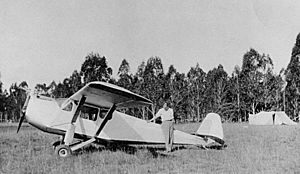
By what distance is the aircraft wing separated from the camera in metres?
7.75

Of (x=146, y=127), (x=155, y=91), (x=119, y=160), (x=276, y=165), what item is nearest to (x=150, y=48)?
(x=146, y=127)

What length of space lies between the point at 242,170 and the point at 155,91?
47.6 meters

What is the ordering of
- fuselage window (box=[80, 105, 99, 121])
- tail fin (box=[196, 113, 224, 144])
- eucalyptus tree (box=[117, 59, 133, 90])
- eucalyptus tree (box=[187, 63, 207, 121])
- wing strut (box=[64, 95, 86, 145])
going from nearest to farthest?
wing strut (box=[64, 95, 86, 145])
fuselage window (box=[80, 105, 99, 121])
tail fin (box=[196, 113, 224, 144])
eucalyptus tree (box=[117, 59, 133, 90])
eucalyptus tree (box=[187, 63, 207, 121])

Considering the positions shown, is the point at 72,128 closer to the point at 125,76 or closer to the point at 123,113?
the point at 123,113

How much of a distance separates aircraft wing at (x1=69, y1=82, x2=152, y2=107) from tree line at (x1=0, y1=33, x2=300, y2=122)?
39288mm

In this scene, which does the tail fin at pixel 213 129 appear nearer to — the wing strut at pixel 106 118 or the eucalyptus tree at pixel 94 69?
the wing strut at pixel 106 118

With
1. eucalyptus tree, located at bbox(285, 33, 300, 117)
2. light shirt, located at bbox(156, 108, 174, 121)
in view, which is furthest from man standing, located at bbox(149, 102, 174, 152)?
eucalyptus tree, located at bbox(285, 33, 300, 117)

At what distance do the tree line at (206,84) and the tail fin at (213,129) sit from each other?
38.0 metres

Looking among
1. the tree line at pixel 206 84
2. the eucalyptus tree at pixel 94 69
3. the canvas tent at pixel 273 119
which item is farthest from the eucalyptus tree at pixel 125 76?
the canvas tent at pixel 273 119

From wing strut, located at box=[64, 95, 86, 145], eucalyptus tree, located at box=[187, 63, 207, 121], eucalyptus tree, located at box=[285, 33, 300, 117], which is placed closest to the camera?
wing strut, located at box=[64, 95, 86, 145]

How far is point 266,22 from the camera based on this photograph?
29.5 ft

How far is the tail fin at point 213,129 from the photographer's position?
11.5 m

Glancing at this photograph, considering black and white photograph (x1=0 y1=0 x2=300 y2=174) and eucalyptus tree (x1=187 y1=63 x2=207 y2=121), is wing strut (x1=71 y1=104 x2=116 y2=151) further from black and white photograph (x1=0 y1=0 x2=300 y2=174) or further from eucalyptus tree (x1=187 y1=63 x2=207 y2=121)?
eucalyptus tree (x1=187 y1=63 x2=207 y2=121)

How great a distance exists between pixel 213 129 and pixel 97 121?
4.67 meters
